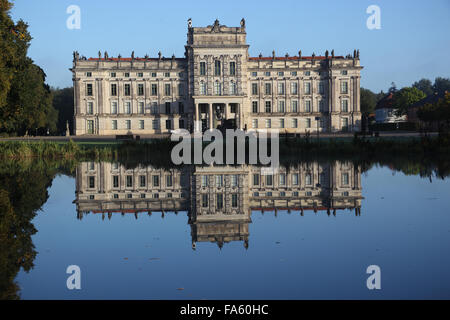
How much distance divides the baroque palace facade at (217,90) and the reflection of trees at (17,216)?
46.3m

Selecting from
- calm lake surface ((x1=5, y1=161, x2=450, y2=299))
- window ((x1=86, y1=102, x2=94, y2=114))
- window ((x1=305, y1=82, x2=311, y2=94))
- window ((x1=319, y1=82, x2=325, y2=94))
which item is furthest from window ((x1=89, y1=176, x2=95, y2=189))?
window ((x1=319, y1=82, x2=325, y2=94))

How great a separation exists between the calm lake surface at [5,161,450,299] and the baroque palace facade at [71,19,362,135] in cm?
5036

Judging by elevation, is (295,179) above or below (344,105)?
below

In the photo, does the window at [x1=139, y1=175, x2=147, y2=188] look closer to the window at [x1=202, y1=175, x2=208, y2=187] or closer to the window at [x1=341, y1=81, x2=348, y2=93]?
the window at [x1=202, y1=175, x2=208, y2=187]

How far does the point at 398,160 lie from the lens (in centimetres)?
2431

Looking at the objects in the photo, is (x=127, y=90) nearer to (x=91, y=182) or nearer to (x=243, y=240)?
(x=91, y=182)

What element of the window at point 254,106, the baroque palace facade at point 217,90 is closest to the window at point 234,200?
the baroque palace facade at point 217,90

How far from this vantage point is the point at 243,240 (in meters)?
8.01

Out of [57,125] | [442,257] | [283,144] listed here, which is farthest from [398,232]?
[57,125]

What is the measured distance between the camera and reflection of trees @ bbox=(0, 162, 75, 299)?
6.34 metres

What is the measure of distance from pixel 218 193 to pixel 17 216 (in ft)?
16.7

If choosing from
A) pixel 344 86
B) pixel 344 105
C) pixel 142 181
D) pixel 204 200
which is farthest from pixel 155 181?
pixel 344 86
